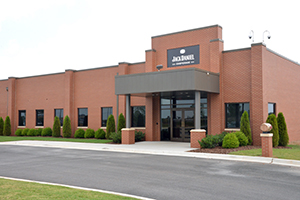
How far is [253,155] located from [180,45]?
38.8 ft

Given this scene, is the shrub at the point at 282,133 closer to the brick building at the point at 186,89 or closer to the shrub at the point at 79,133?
the brick building at the point at 186,89

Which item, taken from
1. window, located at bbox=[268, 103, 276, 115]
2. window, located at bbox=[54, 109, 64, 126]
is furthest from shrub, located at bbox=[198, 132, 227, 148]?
window, located at bbox=[54, 109, 64, 126]

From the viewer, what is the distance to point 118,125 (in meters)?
25.6

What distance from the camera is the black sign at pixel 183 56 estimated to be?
23.6 metres

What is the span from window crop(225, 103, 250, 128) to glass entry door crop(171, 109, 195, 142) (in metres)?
2.74

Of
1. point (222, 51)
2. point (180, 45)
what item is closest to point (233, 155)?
point (222, 51)

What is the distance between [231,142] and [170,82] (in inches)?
210

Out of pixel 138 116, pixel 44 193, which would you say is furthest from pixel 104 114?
pixel 44 193

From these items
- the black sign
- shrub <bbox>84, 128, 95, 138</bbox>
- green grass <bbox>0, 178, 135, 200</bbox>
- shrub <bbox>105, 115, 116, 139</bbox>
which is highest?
the black sign

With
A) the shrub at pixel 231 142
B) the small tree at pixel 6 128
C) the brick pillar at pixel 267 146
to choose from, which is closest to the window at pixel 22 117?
the small tree at pixel 6 128

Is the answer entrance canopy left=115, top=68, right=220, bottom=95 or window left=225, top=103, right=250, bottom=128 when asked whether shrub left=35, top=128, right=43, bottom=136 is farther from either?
window left=225, top=103, right=250, bottom=128

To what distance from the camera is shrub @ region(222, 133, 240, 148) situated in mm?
18156

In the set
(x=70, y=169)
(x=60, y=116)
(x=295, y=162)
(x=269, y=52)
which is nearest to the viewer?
(x=70, y=169)

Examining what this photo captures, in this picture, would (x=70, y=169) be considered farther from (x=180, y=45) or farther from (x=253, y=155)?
(x=180, y=45)
